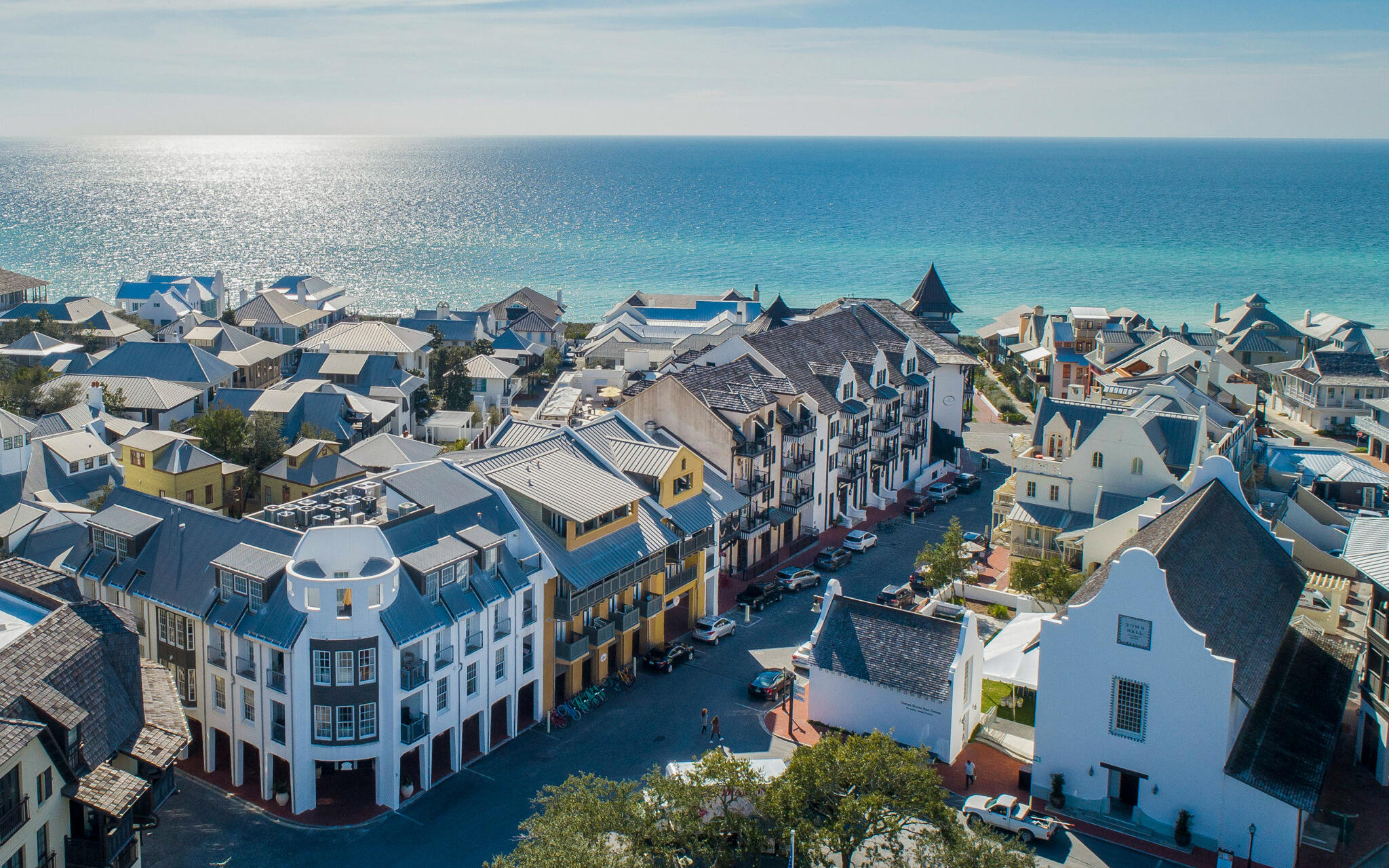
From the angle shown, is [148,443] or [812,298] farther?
[812,298]

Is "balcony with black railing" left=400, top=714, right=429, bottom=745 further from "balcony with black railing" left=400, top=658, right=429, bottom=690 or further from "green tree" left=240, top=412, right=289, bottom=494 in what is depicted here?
"green tree" left=240, top=412, right=289, bottom=494

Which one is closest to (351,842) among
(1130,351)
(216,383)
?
(216,383)

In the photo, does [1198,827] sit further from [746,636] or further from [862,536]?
[862,536]

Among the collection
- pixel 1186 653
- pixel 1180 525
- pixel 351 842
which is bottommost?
pixel 351 842

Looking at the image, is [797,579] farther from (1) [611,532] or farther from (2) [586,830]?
(2) [586,830]

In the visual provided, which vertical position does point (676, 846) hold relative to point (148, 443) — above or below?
below

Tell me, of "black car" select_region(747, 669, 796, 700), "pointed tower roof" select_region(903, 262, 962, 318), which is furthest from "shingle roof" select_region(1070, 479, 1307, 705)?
"pointed tower roof" select_region(903, 262, 962, 318)

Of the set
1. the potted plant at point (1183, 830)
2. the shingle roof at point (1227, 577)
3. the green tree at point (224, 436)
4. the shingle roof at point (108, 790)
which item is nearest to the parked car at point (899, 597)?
the shingle roof at point (1227, 577)
